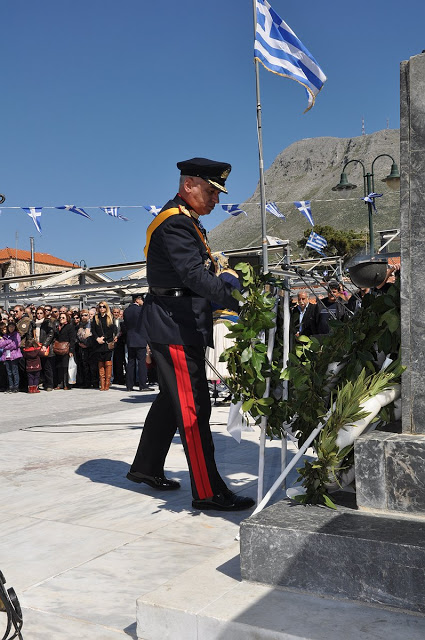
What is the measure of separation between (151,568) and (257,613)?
43.6 inches

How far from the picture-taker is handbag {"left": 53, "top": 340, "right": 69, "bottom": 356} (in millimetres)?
15188

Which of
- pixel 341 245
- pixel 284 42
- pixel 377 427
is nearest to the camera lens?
pixel 377 427

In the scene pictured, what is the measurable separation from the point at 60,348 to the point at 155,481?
34.6 ft

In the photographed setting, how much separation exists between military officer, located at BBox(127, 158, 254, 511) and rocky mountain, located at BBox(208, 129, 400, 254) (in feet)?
358

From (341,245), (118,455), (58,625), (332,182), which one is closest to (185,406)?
(58,625)

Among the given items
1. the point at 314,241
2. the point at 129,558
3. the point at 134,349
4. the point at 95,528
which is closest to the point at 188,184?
the point at 95,528

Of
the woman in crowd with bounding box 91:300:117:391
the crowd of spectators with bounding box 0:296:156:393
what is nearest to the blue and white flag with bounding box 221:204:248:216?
the crowd of spectators with bounding box 0:296:156:393

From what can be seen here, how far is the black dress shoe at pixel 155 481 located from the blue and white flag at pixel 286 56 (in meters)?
3.62

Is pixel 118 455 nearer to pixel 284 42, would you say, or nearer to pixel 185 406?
pixel 185 406

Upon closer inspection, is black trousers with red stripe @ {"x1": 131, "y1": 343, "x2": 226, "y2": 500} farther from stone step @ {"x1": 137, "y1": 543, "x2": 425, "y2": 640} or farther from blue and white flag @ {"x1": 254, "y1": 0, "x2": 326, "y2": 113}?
blue and white flag @ {"x1": 254, "y1": 0, "x2": 326, "y2": 113}

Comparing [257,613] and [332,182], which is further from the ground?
[332,182]

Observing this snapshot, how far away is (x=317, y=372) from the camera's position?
3.45m

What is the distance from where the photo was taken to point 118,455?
6.45 m

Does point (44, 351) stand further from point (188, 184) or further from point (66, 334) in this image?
point (188, 184)
